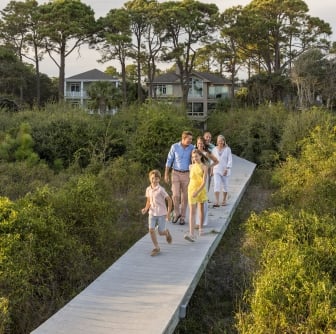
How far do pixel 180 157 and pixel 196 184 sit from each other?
0.72 m

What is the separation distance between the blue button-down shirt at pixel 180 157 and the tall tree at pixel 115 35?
103ft

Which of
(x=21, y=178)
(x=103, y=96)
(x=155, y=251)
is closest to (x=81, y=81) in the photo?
(x=103, y=96)

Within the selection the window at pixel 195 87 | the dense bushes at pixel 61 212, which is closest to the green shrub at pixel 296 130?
the dense bushes at pixel 61 212

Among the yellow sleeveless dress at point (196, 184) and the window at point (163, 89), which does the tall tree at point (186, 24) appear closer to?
the window at point (163, 89)

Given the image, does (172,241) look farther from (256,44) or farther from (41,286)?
(256,44)

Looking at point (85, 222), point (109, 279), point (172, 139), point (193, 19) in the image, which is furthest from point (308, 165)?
point (193, 19)

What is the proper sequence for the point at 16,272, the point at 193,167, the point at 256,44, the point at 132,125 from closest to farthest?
the point at 16,272
the point at 193,167
the point at 132,125
the point at 256,44

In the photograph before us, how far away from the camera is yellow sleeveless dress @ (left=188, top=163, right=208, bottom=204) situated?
7.88m

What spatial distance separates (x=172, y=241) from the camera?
25.0ft

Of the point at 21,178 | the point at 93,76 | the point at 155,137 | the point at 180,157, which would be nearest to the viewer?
the point at 180,157

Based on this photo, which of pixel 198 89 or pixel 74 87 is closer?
pixel 198 89

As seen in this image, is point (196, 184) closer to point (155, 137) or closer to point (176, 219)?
point (176, 219)

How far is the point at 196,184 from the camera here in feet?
25.9

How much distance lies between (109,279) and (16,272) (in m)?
1.21
